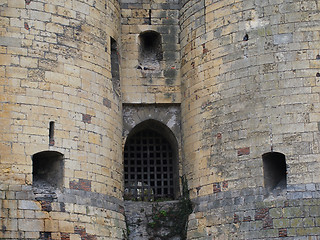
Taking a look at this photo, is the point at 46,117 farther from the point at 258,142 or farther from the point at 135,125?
the point at 258,142

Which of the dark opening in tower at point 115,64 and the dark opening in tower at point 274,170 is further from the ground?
the dark opening in tower at point 115,64

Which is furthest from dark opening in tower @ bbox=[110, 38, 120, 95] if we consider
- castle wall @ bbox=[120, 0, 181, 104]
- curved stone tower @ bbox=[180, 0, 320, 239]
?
curved stone tower @ bbox=[180, 0, 320, 239]

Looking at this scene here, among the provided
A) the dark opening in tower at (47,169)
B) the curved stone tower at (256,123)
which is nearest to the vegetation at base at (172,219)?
the curved stone tower at (256,123)

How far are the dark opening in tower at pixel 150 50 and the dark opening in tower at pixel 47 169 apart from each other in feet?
13.1

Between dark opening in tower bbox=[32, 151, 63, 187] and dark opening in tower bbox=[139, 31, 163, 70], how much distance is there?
401 centimetres

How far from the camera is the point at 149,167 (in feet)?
63.4

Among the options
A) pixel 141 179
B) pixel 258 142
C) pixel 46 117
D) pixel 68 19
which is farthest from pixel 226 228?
pixel 68 19

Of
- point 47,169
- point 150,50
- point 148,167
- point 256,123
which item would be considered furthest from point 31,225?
point 150,50

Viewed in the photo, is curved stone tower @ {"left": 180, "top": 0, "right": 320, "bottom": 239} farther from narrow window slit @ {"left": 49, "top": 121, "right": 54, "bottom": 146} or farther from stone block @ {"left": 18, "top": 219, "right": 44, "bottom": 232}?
stone block @ {"left": 18, "top": 219, "right": 44, "bottom": 232}

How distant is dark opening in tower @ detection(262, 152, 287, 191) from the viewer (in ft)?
54.4

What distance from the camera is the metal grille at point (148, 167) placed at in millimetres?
19141

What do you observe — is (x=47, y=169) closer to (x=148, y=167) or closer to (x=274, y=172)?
(x=148, y=167)

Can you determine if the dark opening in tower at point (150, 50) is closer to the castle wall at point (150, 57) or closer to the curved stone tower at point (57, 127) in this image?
the castle wall at point (150, 57)

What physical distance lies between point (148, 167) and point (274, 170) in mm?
3710
